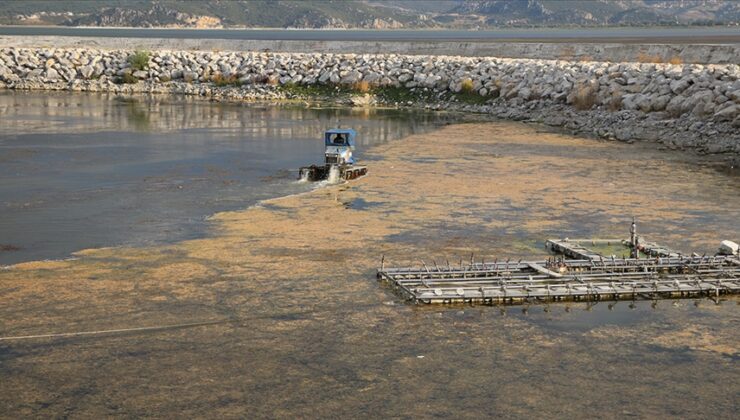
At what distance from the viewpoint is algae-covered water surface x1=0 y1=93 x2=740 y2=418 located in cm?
1230

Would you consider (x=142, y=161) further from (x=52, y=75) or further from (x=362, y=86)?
(x=52, y=75)

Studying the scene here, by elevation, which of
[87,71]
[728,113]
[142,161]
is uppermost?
[87,71]

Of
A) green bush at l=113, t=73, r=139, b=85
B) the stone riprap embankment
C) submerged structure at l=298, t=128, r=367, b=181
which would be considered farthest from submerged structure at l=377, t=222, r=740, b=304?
green bush at l=113, t=73, r=139, b=85

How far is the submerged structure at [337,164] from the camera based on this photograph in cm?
2869

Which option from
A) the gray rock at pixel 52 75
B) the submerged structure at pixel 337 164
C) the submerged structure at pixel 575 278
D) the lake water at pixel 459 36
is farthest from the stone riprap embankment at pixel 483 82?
the lake water at pixel 459 36

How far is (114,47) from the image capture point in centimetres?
7869

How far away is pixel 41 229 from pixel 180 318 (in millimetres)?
7669

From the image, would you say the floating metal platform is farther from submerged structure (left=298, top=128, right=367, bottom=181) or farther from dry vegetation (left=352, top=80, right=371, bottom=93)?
dry vegetation (left=352, top=80, right=371, bottom=93)

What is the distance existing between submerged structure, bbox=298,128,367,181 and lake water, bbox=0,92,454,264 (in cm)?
89

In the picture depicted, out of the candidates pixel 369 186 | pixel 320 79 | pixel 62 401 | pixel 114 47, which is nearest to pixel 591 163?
pixel 369 186

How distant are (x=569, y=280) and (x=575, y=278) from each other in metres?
0.12

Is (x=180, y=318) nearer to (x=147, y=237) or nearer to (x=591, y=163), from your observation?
(x=147, y=237)

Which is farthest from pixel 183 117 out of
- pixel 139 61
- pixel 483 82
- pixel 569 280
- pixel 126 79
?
pixel 569 280

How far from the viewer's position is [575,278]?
57.4 feet
